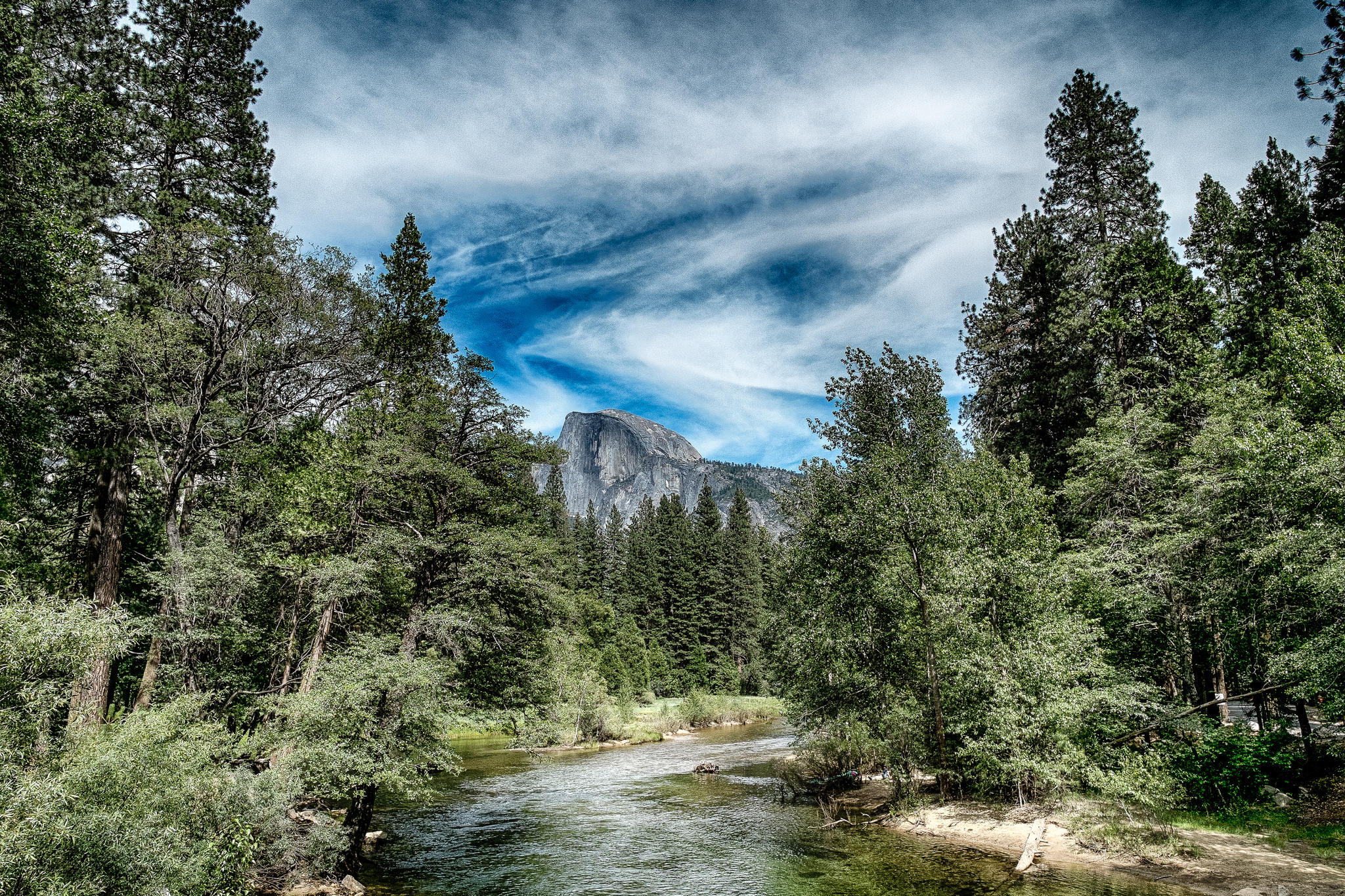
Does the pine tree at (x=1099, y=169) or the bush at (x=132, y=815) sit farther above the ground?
the pine tree at (x=1099, y=169)

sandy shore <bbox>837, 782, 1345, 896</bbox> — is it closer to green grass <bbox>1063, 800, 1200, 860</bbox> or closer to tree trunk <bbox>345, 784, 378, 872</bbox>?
green grass <bbox>1063, 800, 1200, 860</bbox>

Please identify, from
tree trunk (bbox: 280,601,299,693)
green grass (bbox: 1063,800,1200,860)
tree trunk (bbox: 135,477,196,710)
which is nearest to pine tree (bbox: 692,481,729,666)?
tree trunk (bbox: 280,601,299,693)

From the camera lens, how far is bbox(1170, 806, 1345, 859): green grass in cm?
1161

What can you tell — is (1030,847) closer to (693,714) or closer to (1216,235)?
(1216,235)

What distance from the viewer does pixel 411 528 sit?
56.2ft

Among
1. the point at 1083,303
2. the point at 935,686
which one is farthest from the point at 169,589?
the point at 1083,303

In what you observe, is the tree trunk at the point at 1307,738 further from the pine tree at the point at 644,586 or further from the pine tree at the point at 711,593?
the pine tree at the point at 644,586

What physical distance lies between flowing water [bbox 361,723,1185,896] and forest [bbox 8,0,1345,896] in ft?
7.07

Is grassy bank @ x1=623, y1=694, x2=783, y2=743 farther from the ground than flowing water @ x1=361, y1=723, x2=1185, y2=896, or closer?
closer

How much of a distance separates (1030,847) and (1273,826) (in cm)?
501

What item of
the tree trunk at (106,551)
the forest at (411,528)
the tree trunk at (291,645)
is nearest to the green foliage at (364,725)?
the forest at (411,528)

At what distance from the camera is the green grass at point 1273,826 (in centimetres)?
1161

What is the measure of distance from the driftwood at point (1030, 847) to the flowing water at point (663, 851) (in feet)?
1.15

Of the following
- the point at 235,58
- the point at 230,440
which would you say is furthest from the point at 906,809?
the point at 235,58
